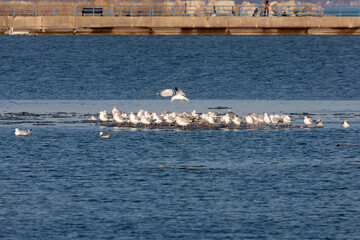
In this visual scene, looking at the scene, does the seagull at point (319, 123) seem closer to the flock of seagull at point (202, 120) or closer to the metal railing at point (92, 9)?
the flock of seagull at point (202, 120)

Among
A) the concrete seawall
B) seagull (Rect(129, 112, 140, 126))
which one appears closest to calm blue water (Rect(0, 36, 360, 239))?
seagull (Rect(129, 112, 140, 126))

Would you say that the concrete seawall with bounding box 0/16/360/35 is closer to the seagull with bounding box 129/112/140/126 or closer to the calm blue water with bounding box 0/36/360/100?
the calm blue water with bounding box 0/36/360/100

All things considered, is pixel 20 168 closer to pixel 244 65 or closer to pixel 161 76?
pixel 161 76

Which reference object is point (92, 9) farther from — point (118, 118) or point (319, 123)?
point (319, 123)

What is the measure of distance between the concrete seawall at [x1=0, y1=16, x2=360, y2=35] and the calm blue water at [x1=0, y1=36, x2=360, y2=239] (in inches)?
1648

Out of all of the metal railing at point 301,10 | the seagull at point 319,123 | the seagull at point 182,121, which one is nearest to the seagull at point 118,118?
the seagull at point 182,121

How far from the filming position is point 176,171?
2103 cm

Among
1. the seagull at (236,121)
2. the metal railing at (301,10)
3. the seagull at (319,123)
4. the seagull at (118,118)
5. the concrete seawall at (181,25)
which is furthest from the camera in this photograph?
the metal railing at (301,10)

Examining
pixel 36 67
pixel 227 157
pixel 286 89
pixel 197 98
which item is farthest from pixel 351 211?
pixel 36 67

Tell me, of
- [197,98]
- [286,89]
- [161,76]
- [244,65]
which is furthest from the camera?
[244,65]

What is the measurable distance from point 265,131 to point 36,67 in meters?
41.1

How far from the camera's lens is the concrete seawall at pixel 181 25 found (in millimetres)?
90875

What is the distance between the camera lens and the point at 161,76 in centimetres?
6119

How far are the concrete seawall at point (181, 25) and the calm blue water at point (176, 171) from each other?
41.9m
